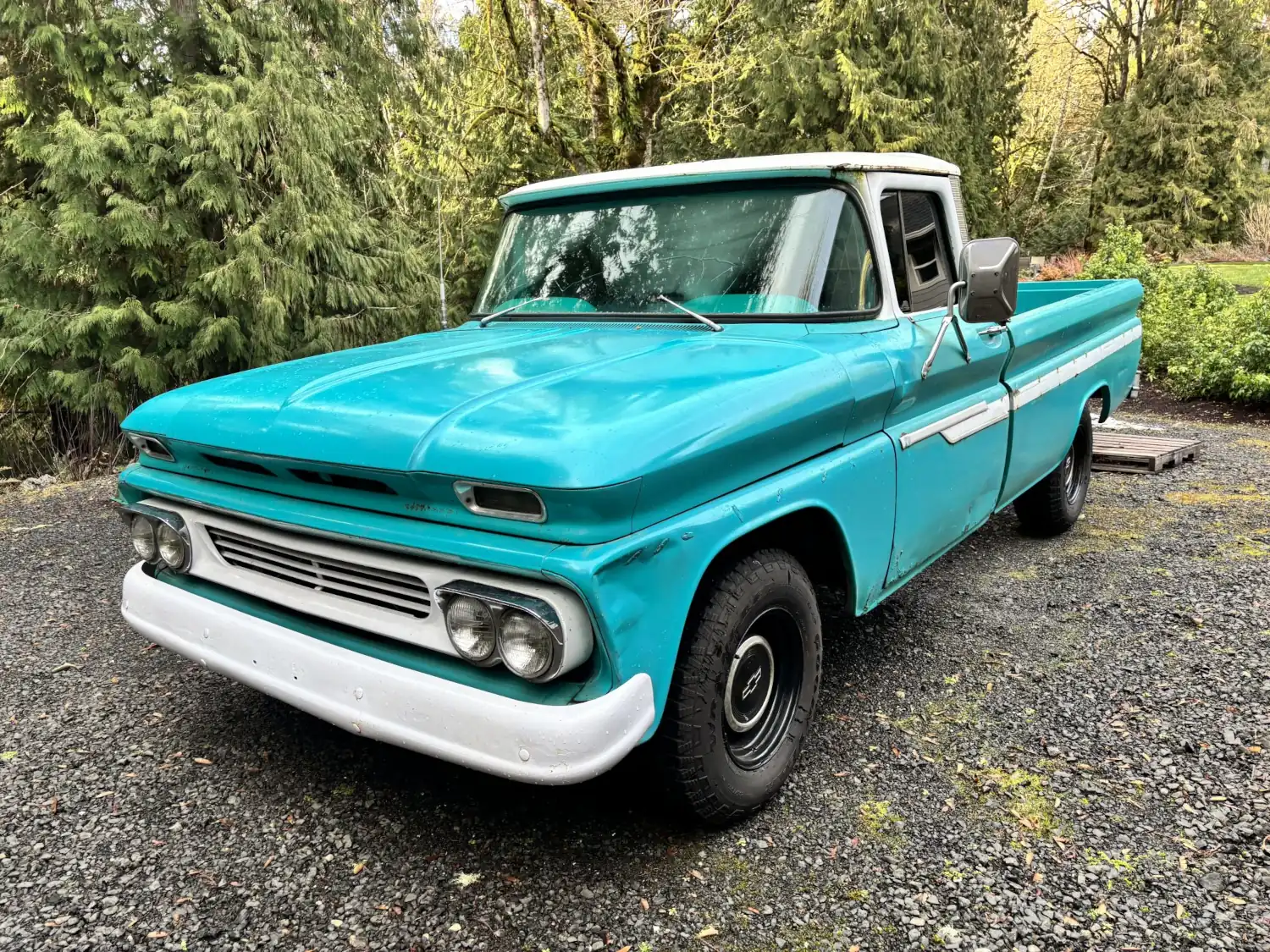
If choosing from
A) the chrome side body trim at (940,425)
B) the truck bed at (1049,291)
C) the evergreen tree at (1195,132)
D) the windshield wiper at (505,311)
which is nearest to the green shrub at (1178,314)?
the truck bed at (1049,291)

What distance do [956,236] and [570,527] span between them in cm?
267

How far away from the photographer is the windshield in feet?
10.5

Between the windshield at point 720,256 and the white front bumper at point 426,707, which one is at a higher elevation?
the windshield at point 720,256

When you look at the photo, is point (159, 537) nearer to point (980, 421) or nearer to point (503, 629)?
point (503, 629)

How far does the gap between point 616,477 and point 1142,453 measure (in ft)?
20.2

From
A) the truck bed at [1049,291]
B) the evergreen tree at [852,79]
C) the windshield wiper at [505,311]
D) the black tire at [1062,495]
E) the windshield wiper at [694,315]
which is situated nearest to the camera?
the windshield wiper at [694,315]

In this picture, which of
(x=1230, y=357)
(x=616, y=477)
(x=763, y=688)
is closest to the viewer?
(x=616, y=477)

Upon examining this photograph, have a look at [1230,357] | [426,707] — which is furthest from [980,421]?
[1230,357]

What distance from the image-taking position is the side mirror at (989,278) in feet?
10.4

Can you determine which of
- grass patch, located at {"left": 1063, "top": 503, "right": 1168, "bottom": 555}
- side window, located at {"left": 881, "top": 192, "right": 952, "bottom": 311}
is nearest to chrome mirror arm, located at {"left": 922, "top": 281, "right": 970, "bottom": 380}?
side window, located at {"left": 881, "top": 192, "right": 952, "bottom": 311}

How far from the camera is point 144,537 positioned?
2961mm

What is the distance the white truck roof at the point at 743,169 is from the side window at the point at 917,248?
126 mm

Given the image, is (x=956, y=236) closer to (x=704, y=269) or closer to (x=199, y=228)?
(x=704, y=269)

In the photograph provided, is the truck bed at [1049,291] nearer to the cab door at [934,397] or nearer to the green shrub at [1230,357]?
the cab door at [934,397]
